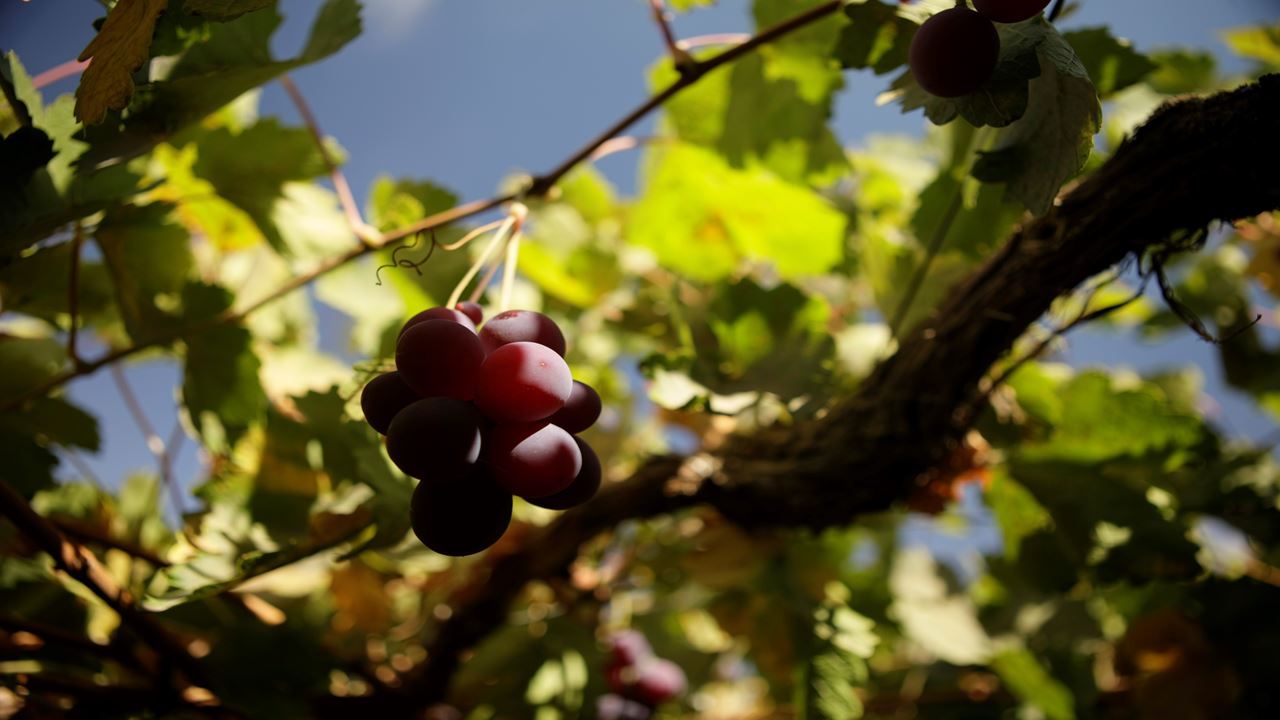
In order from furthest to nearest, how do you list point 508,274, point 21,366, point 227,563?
point 21,366 → point 227,563 → point 508,274

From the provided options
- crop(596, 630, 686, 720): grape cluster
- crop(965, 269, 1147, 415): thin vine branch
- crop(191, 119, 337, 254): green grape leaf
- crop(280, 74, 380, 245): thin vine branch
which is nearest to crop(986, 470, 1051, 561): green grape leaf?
crop(965, 269, 1147, 415): thin vine branch

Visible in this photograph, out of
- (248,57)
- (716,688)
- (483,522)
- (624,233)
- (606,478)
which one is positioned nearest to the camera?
(483,522)

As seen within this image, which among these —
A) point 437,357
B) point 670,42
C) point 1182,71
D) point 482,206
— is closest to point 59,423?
point 482,206

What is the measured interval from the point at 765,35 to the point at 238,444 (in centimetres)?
66

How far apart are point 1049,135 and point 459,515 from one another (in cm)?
42

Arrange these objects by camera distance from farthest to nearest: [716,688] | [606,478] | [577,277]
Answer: [716,688] < [577,277] < [606,478]

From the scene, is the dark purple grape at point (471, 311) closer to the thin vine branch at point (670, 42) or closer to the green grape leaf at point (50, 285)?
the thin vine branch at point (670, 42)

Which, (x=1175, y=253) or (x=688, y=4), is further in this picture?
(x=688, y=4)

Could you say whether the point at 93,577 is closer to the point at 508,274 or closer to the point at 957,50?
the point at 508,274

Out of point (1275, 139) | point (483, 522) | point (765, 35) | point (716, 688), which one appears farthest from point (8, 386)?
point (716, 688)

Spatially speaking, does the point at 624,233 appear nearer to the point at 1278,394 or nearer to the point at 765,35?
the point at 765,35

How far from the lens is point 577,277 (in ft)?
3.84

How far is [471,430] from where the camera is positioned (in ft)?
1.38

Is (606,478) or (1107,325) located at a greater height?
(606,478)
